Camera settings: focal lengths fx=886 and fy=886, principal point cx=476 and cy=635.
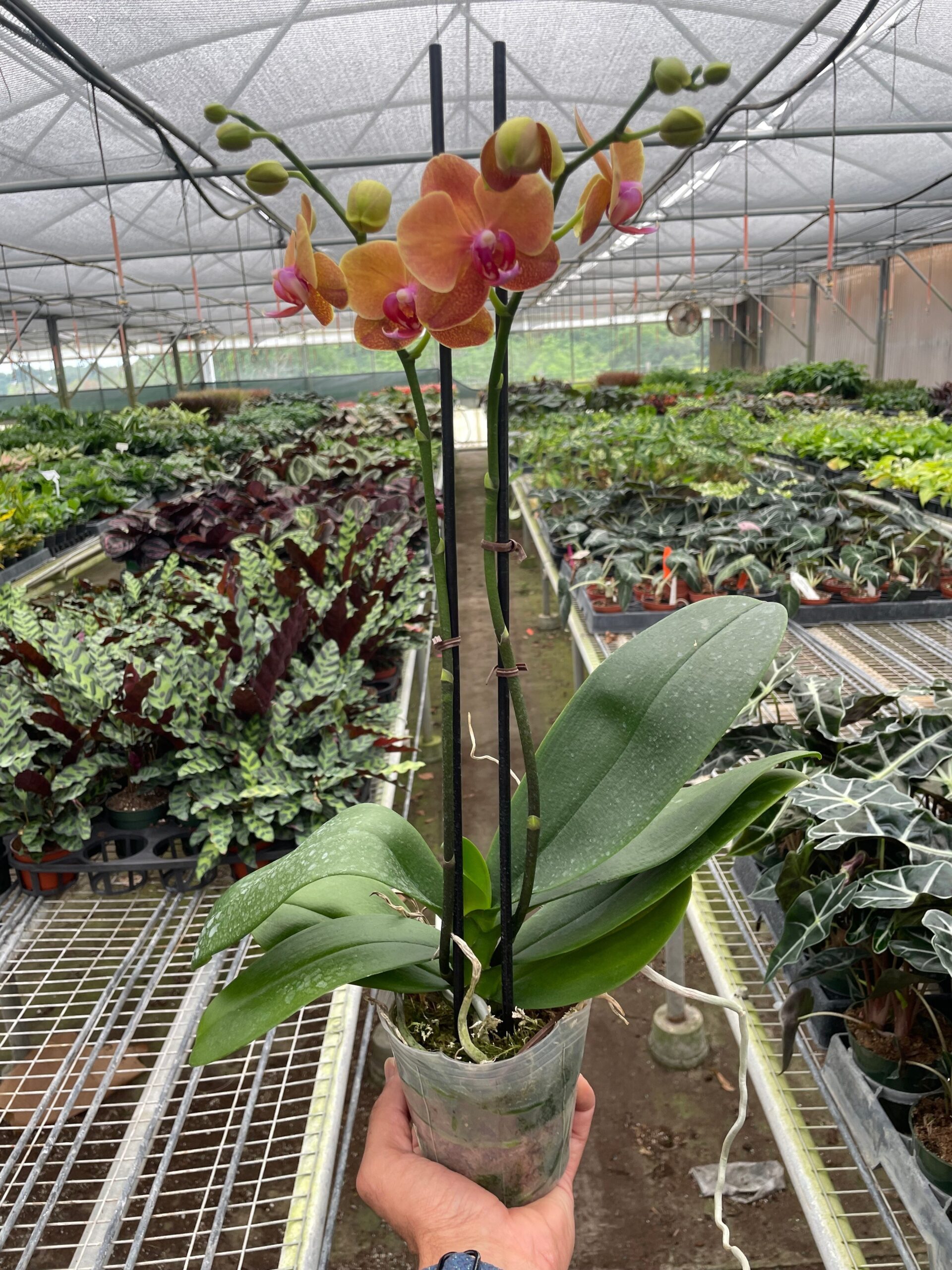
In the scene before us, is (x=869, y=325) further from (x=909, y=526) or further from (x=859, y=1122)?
(x=859, y=1122)

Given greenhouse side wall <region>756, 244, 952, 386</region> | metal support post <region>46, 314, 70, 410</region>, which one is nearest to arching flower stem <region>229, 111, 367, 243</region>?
greenhouse side wall <region>756, 244, 952, 386</region>

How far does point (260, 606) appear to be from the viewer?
221 centimetres

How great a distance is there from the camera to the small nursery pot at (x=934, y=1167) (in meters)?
0.89

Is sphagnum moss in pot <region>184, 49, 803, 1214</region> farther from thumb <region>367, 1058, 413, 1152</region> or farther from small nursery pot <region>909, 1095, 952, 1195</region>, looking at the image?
small nursery pot <region>909, 1095, 952, 1195</region>

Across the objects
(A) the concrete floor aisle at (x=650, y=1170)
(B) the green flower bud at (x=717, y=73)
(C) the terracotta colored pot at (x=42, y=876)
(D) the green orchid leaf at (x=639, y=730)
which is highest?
(B) the green flower bud at (x=717, y=73)

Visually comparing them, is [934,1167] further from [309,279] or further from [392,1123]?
[309,279]

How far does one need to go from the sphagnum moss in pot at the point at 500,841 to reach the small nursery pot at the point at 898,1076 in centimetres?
47

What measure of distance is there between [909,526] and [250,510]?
246 cm

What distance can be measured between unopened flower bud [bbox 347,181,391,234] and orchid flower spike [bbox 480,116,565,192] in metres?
0.09

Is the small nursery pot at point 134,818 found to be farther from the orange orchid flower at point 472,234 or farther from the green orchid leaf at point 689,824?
the orange orchid flower at point 472,234

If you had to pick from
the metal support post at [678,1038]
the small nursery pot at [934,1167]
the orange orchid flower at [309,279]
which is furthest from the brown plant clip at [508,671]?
the metal support post at [678,1038]

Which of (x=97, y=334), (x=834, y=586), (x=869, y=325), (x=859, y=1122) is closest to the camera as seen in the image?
(x=859, y=1122)

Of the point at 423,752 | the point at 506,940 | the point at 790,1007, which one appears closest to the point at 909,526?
the point at 423,752

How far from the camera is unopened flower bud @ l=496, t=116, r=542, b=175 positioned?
41 cm
